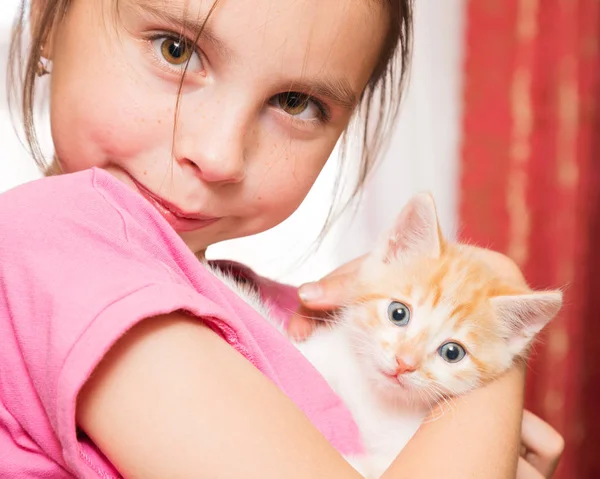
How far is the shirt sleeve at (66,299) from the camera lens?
0.52m

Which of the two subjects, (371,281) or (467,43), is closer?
(371,281)

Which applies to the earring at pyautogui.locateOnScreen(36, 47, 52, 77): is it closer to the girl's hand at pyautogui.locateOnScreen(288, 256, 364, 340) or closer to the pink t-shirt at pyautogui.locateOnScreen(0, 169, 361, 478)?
the pink t-shirt at pyautogui.locateOnScreen(0, 169, 361, 478)

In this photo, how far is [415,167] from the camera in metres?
2.16

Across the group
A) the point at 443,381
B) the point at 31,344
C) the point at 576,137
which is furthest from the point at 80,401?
the point at 576,137

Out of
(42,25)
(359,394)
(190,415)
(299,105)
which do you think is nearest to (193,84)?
(299,105)

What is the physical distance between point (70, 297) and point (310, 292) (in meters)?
0.57

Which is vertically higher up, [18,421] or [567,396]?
[18,421]

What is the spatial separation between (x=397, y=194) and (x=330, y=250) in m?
0.29

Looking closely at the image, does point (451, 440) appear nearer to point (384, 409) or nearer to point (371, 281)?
point (384, 409)

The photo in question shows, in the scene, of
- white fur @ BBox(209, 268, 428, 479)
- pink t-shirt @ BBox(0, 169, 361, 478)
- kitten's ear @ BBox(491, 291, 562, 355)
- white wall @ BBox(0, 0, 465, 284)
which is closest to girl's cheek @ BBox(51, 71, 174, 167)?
pink t-shirt @ BBox(0, 169, 361, 478)

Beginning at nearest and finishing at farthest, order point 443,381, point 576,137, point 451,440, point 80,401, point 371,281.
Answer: point 80,401
point 451,440
point 443,381
point 371,281
point 576,137

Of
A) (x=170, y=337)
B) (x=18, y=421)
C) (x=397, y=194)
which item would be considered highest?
(x=397, y=194)

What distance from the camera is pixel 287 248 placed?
198 cm

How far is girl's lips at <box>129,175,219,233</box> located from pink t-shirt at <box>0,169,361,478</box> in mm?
129
